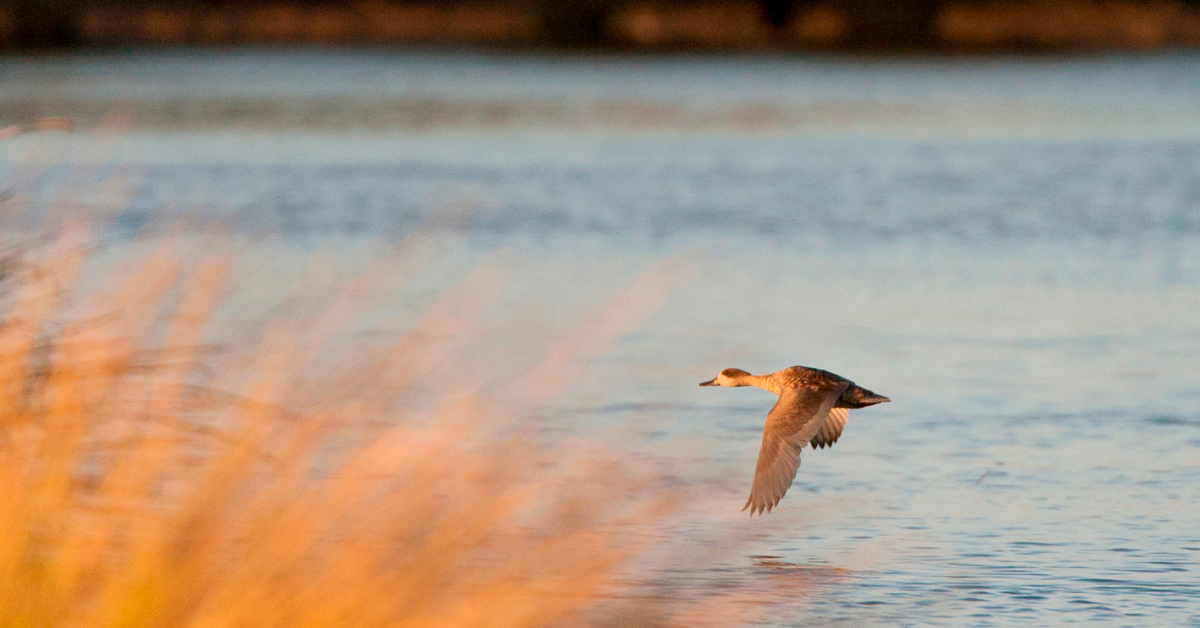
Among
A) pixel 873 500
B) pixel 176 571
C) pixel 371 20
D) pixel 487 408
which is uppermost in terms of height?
pixel 487 408

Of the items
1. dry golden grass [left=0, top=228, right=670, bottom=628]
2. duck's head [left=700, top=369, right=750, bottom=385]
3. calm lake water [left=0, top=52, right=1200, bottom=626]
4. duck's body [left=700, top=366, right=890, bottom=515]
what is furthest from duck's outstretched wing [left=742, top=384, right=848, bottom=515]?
dry golden grass [left=0, top=228, right=670, bottom=628]

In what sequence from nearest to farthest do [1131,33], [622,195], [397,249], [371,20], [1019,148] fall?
[397,249] < [622,195] < [1019,148] < [1131,33] < [371,20]

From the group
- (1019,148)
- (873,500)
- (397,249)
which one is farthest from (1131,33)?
(397,249)

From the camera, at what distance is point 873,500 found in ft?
25.1

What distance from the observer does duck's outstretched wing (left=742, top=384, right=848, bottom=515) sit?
234 inches

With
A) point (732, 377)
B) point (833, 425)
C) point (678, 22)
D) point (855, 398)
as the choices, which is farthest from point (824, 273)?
point (678, 22)

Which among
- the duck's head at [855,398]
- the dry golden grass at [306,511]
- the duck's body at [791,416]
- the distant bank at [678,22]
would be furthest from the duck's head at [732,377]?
the distant bank at [678,22]

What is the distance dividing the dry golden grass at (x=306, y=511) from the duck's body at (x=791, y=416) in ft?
4.07

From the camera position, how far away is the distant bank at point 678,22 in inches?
2010

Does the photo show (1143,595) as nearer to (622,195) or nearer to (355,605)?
(355,605)

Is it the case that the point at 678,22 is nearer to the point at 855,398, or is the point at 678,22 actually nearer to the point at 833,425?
the point at 833,425

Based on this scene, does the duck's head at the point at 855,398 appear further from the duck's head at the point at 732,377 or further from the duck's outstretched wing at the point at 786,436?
the duck's head at the point at 732,377

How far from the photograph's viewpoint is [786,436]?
20.1 ft

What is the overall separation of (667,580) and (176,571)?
0.99 metres
